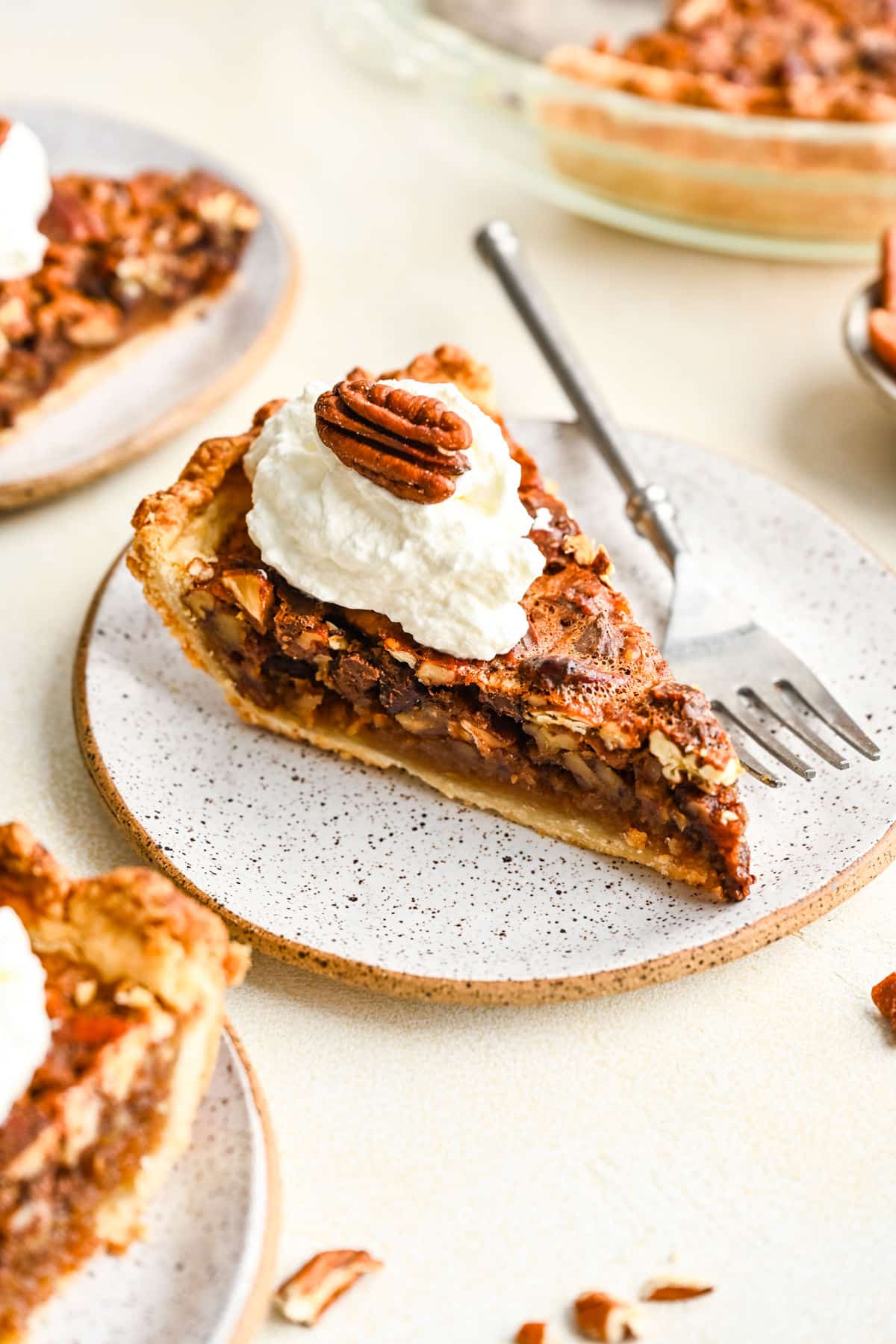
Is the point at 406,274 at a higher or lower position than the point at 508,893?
lower

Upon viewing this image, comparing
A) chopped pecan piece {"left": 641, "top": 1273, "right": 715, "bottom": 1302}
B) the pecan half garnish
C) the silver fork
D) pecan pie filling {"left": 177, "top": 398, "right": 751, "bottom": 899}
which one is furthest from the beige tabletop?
the pecan half garnish

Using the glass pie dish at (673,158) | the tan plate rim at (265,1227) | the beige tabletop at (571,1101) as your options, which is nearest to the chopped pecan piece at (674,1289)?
the beige tabletop at (571,1101)

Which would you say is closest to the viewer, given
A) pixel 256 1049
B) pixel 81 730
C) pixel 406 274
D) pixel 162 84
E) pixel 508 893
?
pixel 256 1049

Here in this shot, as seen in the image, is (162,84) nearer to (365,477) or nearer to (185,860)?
(365,477)

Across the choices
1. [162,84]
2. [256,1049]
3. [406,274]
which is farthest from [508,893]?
[162,84]

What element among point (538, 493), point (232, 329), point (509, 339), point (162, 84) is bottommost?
point (162, 84)

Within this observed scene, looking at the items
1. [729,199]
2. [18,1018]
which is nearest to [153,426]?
[729,199]
